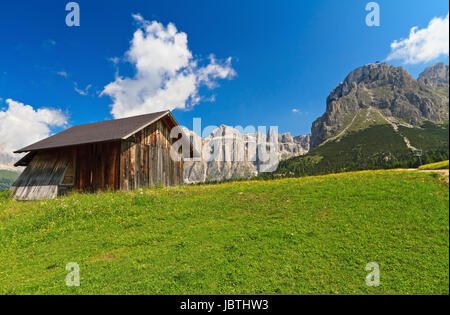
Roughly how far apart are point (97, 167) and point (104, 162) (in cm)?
96

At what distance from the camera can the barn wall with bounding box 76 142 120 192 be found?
18672mm

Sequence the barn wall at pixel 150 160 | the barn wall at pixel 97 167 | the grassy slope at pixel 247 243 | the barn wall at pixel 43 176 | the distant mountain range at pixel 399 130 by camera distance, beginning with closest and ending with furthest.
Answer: the grassy slope at pixel 247 243, the distant mountain range at pixel 399 130, the barn wall at pixel 97 167, the barn wall at pixel 150 160, the barn wall at pixel 43 176

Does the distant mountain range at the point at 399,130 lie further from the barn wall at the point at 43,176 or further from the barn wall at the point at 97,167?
the barn wall at the point at 43,176

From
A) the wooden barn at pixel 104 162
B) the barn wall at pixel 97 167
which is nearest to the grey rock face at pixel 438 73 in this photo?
the wooden barn at pixel 104 162

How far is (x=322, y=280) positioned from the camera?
5.64 meters

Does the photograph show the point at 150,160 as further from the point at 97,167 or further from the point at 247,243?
the point at 247,243

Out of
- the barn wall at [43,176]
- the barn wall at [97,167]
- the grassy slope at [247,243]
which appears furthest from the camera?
the barn wall at [43,176]

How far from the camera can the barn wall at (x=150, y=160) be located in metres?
19.2

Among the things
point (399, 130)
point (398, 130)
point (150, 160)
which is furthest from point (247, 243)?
point (398, 130)

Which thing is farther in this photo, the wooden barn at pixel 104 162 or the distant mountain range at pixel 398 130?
the wooden barn at pixel 104 162

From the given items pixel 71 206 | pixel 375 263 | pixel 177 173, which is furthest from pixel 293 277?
pixel 177 173

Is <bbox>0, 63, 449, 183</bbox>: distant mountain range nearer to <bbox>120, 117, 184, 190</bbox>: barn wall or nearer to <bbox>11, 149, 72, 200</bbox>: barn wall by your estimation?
<bbox>120, 117, 184, 190</bbox>: barn wall

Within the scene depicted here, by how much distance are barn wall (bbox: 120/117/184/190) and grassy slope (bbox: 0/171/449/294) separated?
571 centimetres

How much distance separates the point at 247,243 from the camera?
26.4 ft
